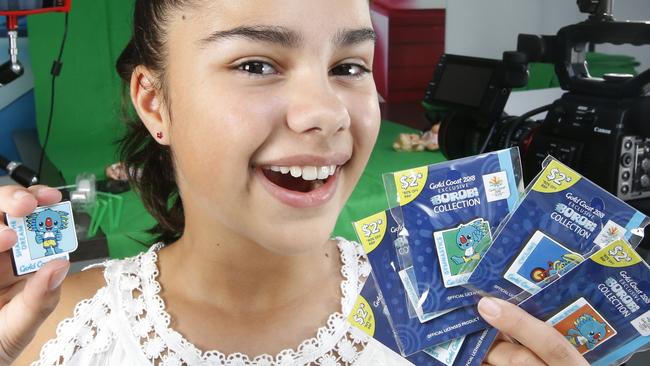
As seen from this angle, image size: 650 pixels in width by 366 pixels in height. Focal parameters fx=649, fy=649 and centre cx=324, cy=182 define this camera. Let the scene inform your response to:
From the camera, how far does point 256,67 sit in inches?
32.3

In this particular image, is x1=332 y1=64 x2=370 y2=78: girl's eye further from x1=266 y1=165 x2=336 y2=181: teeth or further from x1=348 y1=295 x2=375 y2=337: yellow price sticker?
x1=348 y1=295 x2=375 y2=337: yellow price sticker

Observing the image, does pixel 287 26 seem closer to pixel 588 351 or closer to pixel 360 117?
pixel 360 117

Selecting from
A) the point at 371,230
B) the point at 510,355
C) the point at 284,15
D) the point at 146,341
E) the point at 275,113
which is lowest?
the point at 146,341

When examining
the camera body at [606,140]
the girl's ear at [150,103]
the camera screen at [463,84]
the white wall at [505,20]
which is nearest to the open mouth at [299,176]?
the girl's ear at [150,103]

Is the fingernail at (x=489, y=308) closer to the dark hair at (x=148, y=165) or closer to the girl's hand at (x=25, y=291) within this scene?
the girl's hand at (x=25, y=291)

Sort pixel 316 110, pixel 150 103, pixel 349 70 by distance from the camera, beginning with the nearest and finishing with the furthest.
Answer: pixel 316 110 → pixel 349 70 → pixel 150 103

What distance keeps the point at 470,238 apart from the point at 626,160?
71cm

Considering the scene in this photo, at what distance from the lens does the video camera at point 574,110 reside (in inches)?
49.8

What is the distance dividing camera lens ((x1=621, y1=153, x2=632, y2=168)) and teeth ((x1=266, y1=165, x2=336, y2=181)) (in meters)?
0.72

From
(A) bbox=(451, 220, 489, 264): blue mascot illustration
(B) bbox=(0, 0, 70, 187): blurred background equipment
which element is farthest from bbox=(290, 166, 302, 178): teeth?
(B) bbox=(0, 0, 70, 187): blurred background equipment

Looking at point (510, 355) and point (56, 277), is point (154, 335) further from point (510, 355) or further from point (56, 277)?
point (510, 355)

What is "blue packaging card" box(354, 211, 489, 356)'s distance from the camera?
2.34 ft

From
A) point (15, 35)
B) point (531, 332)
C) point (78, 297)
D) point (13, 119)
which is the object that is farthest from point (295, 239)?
point (13, 119)

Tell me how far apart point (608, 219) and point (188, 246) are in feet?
2.10
